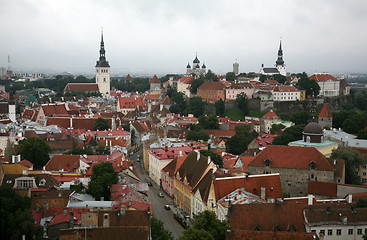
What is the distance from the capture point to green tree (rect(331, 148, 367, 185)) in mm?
39278

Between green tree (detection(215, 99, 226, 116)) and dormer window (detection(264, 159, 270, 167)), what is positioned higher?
green tree (detection(215, 99, 226, 116))

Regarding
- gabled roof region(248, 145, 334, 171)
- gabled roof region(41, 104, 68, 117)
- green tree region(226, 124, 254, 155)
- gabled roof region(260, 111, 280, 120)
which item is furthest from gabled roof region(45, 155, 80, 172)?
gabled roof region(260, 111, 280, 120)

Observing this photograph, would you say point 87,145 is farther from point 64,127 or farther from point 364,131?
point 364,131

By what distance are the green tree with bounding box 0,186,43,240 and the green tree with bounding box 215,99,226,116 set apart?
60.6m

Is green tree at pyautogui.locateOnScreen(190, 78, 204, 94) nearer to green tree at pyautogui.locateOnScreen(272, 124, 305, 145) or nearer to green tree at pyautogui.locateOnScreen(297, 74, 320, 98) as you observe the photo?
green tree at pyautogui.locateOnScreen(297, 74, 320, 98)

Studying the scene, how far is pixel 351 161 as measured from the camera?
40531mm

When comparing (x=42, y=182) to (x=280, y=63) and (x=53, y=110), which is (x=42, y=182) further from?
(x=280, y=63)

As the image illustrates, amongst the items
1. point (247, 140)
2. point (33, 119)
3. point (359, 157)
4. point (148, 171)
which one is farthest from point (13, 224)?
point (33, 119)

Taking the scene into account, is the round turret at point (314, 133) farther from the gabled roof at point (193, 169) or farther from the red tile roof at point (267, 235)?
the red tile roof at point (267, 235)

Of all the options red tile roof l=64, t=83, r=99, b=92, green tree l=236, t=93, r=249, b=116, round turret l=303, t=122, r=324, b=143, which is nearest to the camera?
round turret l=303, t=122, r=324, b=143

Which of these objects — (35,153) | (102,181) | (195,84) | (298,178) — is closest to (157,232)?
(102,181)

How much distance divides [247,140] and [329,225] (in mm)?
33489

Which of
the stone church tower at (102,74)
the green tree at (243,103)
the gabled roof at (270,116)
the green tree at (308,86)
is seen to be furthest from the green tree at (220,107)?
the stone church tower at (102,74)

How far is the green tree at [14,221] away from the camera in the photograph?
69.5 feet
